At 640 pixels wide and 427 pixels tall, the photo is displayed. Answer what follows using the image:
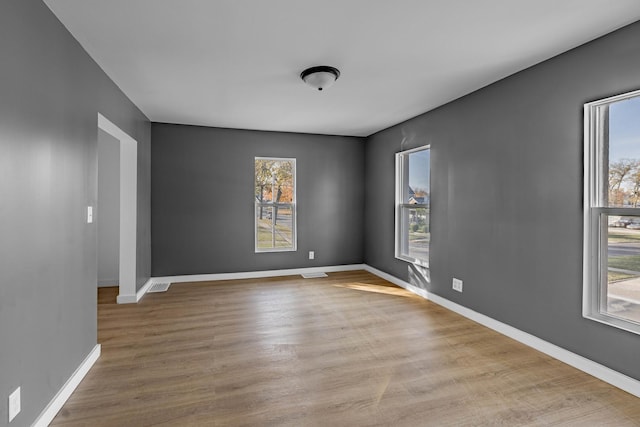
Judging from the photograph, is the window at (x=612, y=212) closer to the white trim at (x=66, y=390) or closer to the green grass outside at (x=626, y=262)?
the green grass outside at (x=626, y=262)

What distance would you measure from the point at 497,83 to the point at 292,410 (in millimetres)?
3328

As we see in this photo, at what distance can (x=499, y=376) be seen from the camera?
2.50 meters

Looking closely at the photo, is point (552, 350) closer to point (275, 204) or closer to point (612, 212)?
point (612, 212)

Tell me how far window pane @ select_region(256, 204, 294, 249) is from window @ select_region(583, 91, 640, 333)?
4140mm

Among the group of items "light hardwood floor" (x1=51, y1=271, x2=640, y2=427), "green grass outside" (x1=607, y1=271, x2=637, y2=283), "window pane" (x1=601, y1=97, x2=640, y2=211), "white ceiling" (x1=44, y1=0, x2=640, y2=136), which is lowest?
"light hardwood floor" (x1=51, y1=271, x2=640, y2=427)

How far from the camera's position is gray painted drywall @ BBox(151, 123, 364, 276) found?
5180 mm

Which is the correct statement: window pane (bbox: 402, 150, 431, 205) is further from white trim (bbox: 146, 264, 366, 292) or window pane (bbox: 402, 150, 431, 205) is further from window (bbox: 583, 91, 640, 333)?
window (bbox: 583, 91, 640, 333)

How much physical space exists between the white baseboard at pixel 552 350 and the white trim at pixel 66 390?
3.50 meters

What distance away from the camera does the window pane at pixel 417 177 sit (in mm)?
4666

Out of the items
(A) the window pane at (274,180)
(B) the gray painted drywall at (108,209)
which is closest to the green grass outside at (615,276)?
(A) the window pane at (274,180)

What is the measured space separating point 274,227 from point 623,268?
4.45 metres

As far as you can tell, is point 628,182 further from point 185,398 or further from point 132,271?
point 132,271

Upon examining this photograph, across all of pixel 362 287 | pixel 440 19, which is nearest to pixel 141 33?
pixel 440 19

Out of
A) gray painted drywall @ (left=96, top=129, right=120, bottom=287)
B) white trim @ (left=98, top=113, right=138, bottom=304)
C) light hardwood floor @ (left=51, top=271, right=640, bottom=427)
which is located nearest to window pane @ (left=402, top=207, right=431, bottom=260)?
light hardwood floor @ (left=51, top=271, right=640, bottom=427)
